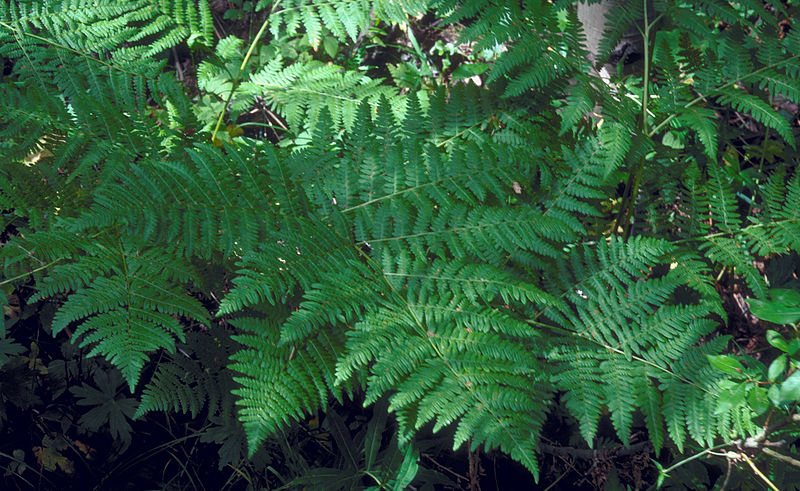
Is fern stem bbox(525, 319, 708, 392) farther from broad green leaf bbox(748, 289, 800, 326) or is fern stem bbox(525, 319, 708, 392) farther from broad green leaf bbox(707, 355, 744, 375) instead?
broad green leaf bbox(748, 289, 800, 326)

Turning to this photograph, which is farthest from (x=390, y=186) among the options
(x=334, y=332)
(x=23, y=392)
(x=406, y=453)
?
(x=23, y=392)

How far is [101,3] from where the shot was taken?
2.26 meters

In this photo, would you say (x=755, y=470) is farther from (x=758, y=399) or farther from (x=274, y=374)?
(x=274, y=374)

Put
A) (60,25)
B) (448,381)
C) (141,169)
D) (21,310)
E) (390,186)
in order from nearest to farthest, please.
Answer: (448,381) → (141,169) → (390,186) → (60,25) → (21,310)

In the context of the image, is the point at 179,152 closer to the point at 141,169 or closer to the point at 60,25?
the point at 141,169

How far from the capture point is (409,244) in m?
1.91

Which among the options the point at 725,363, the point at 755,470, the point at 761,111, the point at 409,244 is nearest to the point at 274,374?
the point at 409,244

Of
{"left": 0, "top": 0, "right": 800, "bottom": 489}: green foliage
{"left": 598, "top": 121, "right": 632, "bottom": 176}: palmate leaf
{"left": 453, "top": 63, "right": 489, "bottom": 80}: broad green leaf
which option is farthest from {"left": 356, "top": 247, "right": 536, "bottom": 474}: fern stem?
{"left": 453, "top": 63, "right": 489, "bottom": 80}: broad green leaf

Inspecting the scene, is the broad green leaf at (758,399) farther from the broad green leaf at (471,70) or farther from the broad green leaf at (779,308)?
the broad green leaf at (471,70)

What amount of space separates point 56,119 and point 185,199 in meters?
0.67

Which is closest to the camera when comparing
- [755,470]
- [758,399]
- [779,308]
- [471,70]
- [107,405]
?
[779,308]

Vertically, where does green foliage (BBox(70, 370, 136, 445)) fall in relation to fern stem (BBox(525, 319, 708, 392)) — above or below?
below

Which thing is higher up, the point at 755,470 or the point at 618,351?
the point at 618,351

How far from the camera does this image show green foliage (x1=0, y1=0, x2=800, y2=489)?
5.26ft
